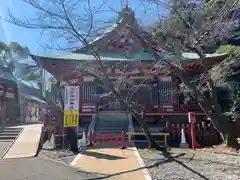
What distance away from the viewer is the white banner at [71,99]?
10.8 metres

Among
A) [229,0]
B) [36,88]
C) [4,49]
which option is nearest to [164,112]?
[229,0]

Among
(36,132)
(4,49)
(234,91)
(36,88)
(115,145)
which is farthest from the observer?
(36,88)

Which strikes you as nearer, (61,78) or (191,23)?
(191,23)

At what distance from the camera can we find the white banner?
35.4ft

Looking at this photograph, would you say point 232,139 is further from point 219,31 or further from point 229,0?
point 229,0

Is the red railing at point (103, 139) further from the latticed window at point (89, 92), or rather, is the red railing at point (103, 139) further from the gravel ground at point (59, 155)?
the latticed window at point (89, 92)

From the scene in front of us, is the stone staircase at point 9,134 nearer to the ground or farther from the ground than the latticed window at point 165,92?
nearer to the ground

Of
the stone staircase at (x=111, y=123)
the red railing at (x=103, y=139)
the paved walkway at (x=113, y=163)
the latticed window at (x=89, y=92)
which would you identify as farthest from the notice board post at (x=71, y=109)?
the latticed window at (x=89, y=92)

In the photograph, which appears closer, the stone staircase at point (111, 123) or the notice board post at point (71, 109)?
the notice board post at point (71, 109)

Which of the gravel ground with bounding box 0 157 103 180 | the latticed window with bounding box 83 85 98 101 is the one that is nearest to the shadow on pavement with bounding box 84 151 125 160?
the gravel ground with bounding box 0 157 103 180

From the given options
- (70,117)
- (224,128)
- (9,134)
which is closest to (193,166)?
(224,128)

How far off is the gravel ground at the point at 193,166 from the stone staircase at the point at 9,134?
27.0ft

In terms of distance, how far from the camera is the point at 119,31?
10.5 metres

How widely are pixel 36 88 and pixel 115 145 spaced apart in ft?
128
